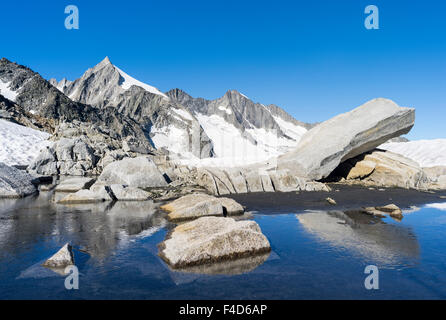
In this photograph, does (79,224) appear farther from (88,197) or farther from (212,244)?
(212,244)

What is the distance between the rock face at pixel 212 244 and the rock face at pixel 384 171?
23.7m

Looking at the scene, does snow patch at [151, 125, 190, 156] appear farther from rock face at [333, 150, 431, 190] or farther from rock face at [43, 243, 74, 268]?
rock face at [43, 243, 74, 268]

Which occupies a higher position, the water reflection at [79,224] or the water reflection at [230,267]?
the water reflection at [79,224]

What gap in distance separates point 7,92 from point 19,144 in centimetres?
7192

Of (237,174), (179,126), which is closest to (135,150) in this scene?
(237,174)

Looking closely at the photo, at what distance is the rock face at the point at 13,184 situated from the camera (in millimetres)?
21734

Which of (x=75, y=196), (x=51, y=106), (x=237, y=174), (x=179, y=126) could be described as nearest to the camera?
(x=75, y=196)

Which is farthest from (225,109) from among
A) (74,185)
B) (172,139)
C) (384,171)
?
(74,185)

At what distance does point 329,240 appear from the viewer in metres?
11.7

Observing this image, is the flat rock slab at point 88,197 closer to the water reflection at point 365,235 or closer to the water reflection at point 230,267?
the water reflection at point 365,235

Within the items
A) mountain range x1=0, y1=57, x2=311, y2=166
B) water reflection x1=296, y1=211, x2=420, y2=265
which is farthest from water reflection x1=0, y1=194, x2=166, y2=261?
mountain range x1=0, y1=57, x2=311, y2=166

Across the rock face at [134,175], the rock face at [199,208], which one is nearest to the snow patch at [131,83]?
the rock face at [134,175]
